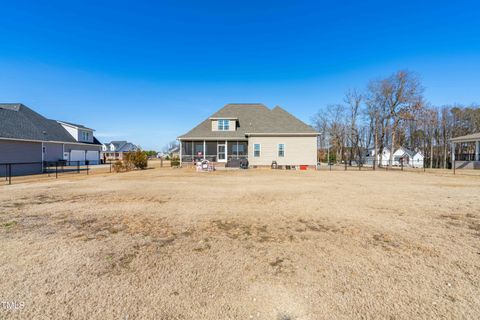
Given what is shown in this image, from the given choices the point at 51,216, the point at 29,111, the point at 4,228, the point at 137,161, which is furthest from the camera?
the point at 29,111

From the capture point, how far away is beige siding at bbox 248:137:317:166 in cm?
2053

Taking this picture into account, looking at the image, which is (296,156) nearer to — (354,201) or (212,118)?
(212,118)

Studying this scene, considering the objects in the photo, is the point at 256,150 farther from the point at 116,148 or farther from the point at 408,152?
the point at 116,148

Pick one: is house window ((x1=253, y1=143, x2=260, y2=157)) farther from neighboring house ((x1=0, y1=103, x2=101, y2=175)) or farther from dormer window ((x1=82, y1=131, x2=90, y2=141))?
dormer window ((x1=82, y1=131, x2=90, y2=141))

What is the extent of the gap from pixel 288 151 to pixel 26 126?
83.4 feet

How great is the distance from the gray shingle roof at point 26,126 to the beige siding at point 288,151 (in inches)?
790

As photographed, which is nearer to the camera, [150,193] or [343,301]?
[343,301]

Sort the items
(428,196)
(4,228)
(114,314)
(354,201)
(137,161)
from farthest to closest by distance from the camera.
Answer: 1. (137,161)
2. (428,196)
3. (354,201)
4. (4,228)
5. (114,314)

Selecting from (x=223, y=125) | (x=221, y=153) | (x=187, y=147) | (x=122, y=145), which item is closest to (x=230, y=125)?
(x=223, y=125)

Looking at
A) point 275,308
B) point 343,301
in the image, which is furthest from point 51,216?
point 343,301

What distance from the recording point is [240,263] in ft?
10.0

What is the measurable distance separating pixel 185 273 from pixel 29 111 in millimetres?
32836

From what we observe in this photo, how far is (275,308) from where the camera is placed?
7.06ft

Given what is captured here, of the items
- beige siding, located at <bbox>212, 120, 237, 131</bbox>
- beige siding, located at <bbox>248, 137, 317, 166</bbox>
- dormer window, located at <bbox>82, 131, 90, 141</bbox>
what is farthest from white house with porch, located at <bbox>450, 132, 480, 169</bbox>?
dormer window, located at <bbox>82, 131, 90, 141</bbox>
